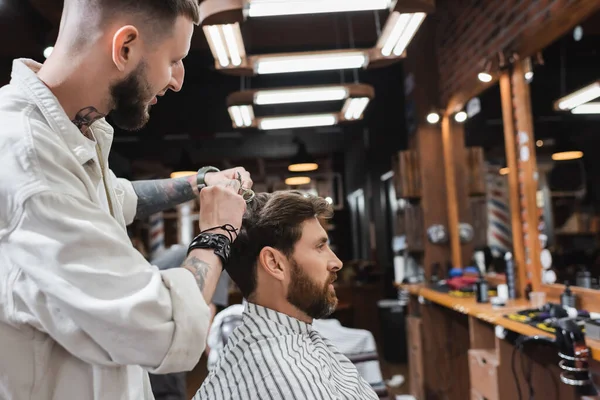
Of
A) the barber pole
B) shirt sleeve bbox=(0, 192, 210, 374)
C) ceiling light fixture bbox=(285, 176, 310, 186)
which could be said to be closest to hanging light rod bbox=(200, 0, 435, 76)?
shirt sleeve bbox=(0, 192, 210, 374)

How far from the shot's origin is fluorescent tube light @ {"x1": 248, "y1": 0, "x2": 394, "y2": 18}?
9.46 feet

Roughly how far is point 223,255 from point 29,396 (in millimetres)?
414

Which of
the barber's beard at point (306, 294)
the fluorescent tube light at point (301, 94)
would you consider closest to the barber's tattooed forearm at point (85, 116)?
the barber's beard at point (306, 294)

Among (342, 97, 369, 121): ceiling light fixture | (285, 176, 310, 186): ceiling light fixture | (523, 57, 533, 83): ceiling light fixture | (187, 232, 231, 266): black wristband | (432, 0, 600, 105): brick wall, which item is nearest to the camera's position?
(187, 232, 231, 266): black wristband

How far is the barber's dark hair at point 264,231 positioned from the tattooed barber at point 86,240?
526 millimetres

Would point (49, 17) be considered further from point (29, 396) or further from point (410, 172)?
point (29, 396)

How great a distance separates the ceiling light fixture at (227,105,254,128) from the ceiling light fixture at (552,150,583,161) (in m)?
2.61

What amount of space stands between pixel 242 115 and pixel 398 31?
2.12m

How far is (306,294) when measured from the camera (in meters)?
1.63

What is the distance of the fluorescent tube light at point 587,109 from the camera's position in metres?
3.12

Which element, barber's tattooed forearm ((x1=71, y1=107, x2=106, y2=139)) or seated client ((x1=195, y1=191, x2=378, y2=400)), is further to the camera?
seated client ((x1=195, y1=191, x2=378, y2=400))

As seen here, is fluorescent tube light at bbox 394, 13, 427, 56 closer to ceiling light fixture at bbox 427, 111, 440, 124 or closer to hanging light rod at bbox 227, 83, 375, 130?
hanging light rod at bbox 227, 83, 375, 130

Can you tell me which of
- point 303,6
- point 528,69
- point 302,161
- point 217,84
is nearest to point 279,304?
point 303,6

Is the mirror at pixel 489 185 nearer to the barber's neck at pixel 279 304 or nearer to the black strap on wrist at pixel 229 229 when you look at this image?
the barber's neck at pixel 279 304
